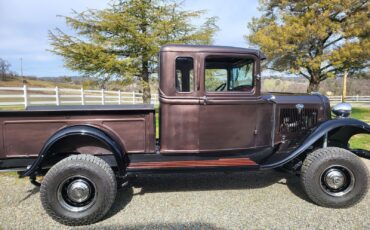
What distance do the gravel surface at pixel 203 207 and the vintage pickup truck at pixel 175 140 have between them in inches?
8.9

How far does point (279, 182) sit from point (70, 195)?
3024 millimetres

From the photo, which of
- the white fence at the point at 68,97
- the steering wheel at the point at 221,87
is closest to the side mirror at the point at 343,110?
the steering wheel at the point at 221,87

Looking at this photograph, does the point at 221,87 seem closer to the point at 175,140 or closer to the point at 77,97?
the point at 175,140

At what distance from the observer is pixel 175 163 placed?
3.50 meters

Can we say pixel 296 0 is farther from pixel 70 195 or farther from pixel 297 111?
pixel 70 195

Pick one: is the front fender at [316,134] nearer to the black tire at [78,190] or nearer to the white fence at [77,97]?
the black tire at [78,190]

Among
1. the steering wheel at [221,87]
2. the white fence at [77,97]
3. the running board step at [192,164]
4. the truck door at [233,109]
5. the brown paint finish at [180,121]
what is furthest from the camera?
the white fence at [77,97]

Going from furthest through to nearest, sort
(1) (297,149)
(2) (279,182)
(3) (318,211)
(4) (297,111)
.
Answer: (2) (279,182)
(4) (297,111)
(1) (297,149)
(3) (318,211)

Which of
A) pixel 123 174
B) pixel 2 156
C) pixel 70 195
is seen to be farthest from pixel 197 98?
pixel 2 156

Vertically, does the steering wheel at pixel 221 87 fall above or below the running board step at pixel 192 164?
above

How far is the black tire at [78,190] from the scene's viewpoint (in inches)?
121

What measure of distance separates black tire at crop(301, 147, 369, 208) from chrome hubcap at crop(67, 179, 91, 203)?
265cm

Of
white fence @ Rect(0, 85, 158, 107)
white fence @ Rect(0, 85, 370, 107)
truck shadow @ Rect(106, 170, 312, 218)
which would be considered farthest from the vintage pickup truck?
white fence @ Rect(0, 85, 158, 107)

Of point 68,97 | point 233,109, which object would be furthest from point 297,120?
point 68,97
